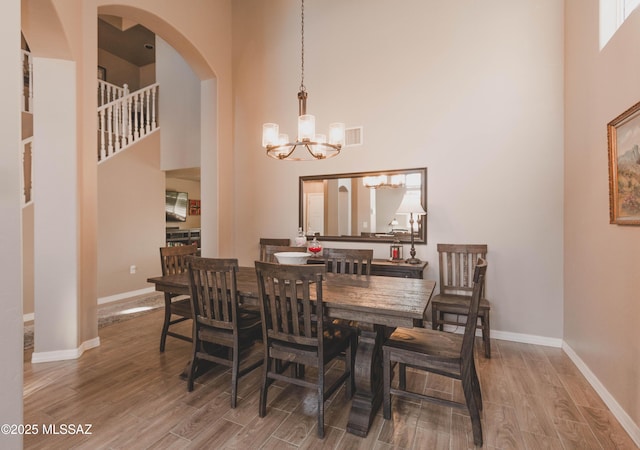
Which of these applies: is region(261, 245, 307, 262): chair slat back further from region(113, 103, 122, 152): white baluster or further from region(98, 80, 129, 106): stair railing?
region(98, 80, 129, 106): stair railing

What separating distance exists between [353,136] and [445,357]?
2.95 m

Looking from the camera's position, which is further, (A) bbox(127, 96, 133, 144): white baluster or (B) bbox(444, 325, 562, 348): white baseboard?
(A) bbox(127, 96, 133, 144): white baluster

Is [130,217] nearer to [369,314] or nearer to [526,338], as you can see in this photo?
[369,314]

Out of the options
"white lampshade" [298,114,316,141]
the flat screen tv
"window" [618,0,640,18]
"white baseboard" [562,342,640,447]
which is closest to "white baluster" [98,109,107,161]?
the flat screen tv

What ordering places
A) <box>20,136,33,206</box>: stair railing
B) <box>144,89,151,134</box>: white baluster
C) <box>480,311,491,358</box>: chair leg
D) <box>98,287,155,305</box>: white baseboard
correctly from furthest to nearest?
<box>144,89,151,134</box>: white baluster → <box>98,287,155,305</box>: white baseboard → <box>20,136,33,206</box>: stair railing → <box>480,311,491,358</box>: chair leg

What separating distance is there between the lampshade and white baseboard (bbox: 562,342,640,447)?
1.88 metres

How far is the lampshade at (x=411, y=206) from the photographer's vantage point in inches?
133

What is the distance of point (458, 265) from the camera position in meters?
3.39

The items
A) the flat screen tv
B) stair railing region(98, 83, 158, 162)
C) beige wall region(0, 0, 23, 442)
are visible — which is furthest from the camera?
the flat screen tv

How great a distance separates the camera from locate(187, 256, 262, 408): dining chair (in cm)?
213

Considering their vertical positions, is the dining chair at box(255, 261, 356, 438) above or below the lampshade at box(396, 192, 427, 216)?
below

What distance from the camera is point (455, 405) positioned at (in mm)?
1746

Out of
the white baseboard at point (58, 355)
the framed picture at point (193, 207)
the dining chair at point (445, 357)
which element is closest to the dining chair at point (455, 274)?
the dining chair at point (445, 357)

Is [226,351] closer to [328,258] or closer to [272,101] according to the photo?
[328,258]
